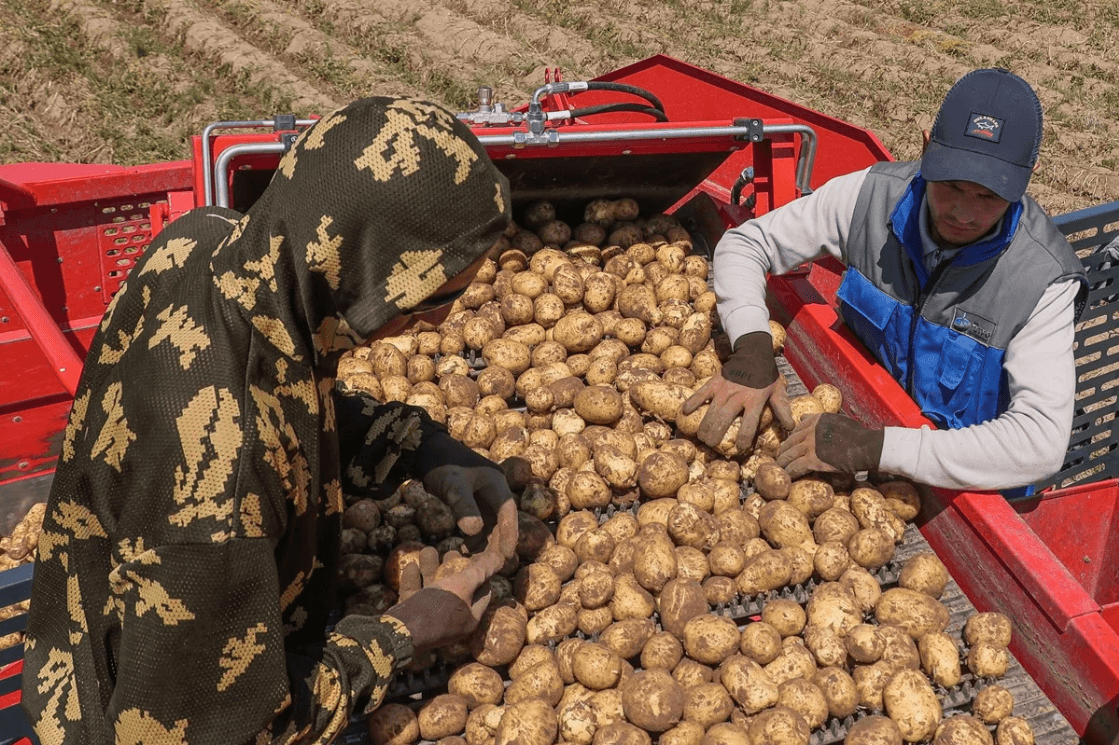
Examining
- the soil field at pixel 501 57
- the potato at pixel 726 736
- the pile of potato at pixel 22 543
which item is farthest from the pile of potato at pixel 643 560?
the soil field at pixel 501 57

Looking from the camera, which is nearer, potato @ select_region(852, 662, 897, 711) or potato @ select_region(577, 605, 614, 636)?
potato @ select_region(852, 662, 897, 711)

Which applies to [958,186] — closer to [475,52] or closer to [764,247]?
[764,247]

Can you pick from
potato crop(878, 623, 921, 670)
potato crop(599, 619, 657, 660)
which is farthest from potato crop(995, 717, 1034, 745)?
potato crop(599, 619, 657, 660)

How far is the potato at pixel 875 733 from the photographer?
7.34ft

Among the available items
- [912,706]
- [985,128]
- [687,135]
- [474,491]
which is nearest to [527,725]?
[474,491]

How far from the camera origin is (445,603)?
2.17 m

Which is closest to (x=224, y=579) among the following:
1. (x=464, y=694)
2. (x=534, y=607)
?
(x=464, y=694)

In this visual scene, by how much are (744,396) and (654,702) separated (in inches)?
42.7

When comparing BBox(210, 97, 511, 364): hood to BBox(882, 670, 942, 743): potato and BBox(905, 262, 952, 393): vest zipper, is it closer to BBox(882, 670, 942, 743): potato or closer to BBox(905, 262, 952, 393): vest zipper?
BBox(882, 670, 942, 743): potato

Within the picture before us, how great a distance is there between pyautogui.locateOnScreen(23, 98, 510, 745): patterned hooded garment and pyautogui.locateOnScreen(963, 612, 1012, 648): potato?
5.53 feet

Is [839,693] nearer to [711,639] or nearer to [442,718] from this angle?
[711,639]

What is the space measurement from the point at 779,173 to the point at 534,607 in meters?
1.99

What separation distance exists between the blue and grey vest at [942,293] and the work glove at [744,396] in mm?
421

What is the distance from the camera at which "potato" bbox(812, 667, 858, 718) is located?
7.79ft
